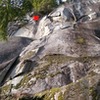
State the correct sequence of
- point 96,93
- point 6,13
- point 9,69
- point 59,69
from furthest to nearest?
1. point 6,13
2. point 9,69
3. point 59,69
4. point 96,93

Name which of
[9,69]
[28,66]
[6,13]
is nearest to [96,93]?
[28,66]

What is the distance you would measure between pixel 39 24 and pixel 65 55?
12.9 meters

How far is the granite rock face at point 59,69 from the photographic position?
29.0 feet

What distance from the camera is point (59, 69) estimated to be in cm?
1323

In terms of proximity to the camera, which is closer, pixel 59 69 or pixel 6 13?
pixel 59 69

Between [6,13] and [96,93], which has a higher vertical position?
[6,13]

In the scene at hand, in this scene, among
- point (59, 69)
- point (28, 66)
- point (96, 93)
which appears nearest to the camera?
point (96, 93)

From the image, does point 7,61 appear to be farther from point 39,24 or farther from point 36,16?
point 36,16

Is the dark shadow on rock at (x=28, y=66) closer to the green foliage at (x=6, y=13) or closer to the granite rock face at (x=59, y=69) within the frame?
the granite rock face at (x=59, y=69)

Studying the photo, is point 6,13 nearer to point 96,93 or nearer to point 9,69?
point 9,69

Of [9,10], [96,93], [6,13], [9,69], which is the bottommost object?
[9,69]

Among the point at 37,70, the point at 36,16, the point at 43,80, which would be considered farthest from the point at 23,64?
the point at 36,16

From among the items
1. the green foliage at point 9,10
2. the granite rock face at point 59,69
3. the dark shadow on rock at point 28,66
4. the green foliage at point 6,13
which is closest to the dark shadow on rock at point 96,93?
the granite rock face at point 59,69

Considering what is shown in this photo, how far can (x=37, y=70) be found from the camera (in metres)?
13.6
